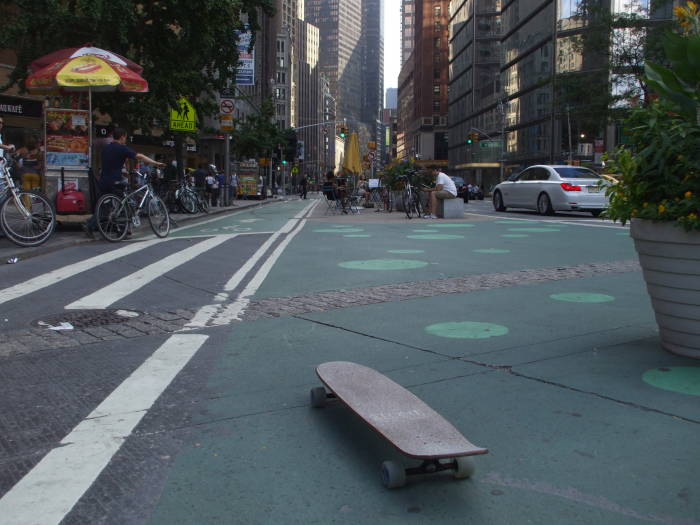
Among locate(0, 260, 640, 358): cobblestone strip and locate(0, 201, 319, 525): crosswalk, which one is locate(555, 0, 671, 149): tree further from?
locate(0, 201, 319, 525): crosswalk

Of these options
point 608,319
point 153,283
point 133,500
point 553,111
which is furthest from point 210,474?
point 553,111

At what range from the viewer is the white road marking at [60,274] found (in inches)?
278

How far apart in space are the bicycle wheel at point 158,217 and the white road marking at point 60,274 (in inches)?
58.1

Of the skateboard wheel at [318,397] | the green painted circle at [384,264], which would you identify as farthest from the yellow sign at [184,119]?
the skateboard wheel at [318,397]

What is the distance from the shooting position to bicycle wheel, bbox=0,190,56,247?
1019 cm

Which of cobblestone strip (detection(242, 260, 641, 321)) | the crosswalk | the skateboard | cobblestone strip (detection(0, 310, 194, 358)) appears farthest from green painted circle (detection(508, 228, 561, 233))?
the skateboard

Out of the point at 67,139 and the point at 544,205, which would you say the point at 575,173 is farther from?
the point at 67,139

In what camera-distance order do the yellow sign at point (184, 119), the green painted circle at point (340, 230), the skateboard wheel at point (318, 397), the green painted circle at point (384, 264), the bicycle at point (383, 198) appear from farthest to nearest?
the bicycle at point (383, 198) → the yellow sign at point (184, 119) → the green painted circle at point (340, 230) → the green painted circle at point (384, 264) → the skateboard wheel at point (318, 397)

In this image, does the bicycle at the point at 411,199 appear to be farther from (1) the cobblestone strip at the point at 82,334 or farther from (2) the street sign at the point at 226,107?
(1) the cobblestone strip at the point at 82,334

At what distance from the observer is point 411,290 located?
727cm

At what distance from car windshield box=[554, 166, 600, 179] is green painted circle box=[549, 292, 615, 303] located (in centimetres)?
1558

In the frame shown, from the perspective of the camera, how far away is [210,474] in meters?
2.77

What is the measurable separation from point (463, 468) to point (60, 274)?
22.5 ft

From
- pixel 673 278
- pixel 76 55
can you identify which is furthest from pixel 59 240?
pixel 673 278
